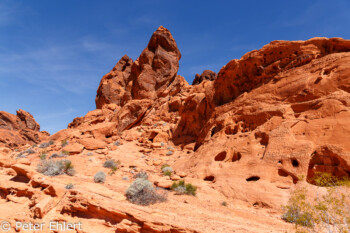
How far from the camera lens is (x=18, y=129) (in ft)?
177

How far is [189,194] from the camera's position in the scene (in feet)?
30.7

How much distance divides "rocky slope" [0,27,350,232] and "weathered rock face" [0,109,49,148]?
32387 mm

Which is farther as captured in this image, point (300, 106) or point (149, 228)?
point (300, 106)

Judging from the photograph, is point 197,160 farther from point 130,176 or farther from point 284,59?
point 284,59

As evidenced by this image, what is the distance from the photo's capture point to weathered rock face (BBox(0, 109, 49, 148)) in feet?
139

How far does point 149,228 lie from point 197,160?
8.35m

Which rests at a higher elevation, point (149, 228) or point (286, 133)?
point (286, 133)

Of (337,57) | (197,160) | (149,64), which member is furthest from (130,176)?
(149,64)

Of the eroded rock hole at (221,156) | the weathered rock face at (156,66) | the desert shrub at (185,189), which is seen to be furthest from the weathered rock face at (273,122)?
the weathered rock face at (156,66)

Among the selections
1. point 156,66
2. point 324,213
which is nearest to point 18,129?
point 156,66

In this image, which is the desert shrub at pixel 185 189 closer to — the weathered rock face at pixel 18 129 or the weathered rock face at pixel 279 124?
the weathered rock face at pixel 279 124

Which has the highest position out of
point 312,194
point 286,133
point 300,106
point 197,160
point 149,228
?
point 300,106

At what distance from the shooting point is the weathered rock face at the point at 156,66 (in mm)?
34906

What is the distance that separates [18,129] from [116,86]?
31.5 metres
